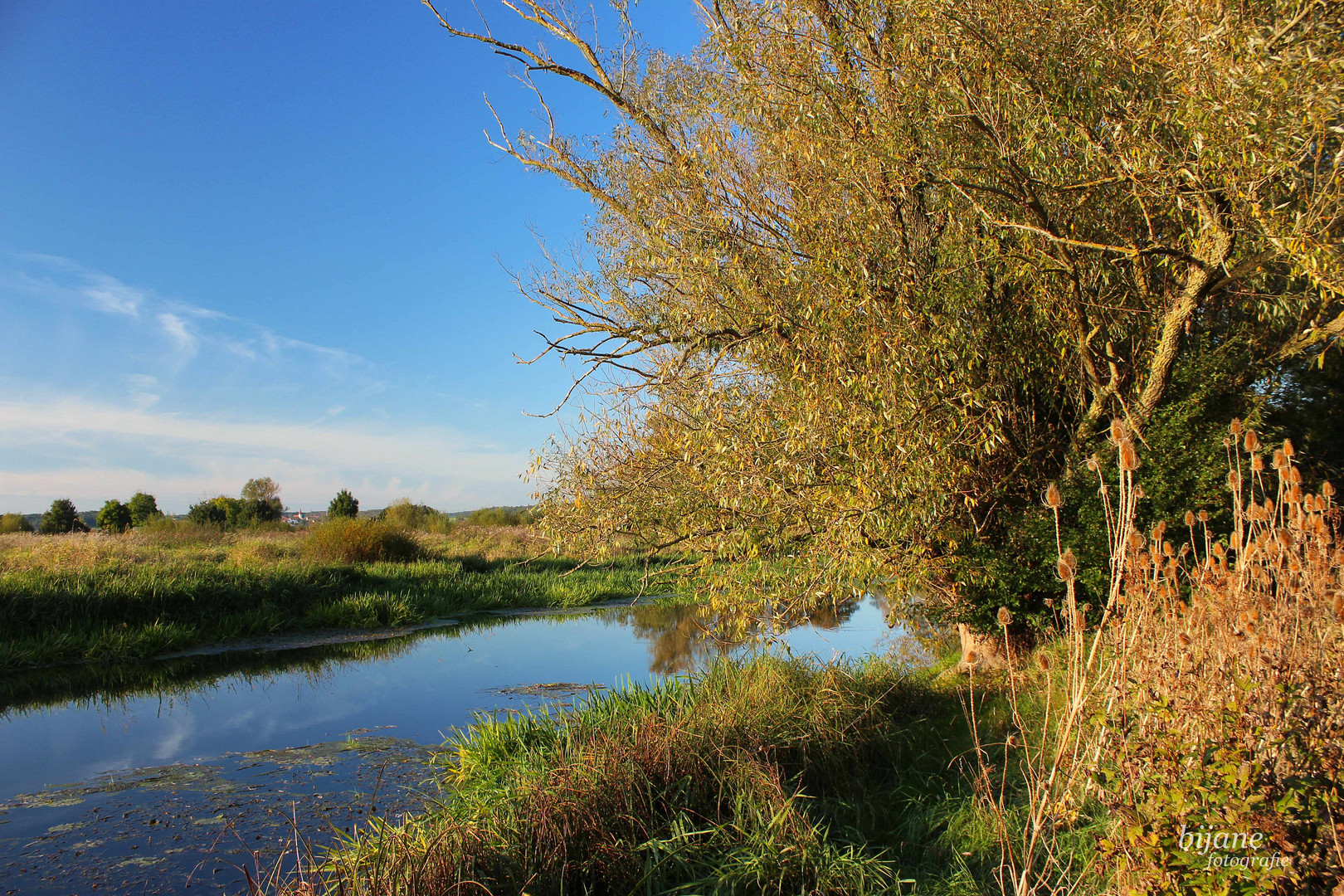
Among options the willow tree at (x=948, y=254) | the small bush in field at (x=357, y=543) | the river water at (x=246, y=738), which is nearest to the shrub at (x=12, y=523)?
the small bush in field at (x=357, y=543)

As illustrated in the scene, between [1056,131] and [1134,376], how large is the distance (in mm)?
2875

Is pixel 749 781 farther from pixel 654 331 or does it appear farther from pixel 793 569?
pixel 654 331

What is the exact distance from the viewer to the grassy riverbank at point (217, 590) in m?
11.4

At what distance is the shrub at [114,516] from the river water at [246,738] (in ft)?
94.9

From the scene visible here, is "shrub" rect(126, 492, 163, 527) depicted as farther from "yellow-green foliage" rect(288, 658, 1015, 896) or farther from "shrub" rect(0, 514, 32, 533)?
"yellow-green foliage" rect(288, 658, 1015, 896)

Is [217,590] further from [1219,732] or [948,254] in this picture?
[1219,732]

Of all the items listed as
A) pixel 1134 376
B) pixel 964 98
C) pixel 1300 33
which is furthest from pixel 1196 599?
pixel 1134 376

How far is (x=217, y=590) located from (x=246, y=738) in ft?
24.1

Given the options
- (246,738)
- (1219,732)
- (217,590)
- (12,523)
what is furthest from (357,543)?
(12,523)

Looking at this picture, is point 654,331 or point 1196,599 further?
point 654,331

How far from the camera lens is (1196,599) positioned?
2.66m

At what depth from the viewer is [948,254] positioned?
21.6 feet

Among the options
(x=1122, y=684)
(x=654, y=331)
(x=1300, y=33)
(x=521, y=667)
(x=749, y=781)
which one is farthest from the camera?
(x=521, y=667)

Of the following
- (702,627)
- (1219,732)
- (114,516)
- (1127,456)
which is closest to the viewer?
(1127,456)
